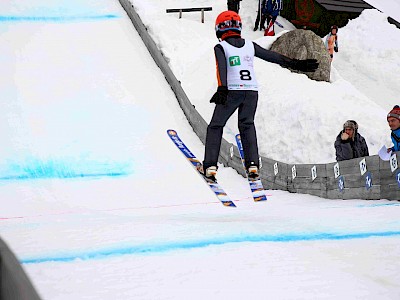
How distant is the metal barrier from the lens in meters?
1.96

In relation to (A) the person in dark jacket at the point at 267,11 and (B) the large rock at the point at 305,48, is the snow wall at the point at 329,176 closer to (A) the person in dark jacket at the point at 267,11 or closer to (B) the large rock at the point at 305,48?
(B) the large rock at the point at 305,48

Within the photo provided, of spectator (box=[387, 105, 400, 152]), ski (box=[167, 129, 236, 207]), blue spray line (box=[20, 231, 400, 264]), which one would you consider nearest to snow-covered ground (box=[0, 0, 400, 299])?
blue spray line (box=[20, 231, 400, 264])

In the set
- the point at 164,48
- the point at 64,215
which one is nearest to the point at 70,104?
the point at 164,48

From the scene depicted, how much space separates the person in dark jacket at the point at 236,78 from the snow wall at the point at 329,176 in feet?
3.40

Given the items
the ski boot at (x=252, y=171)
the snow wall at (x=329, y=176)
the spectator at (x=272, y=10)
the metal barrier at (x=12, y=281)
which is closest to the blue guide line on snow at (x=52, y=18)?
the spectator at (x=272, y=10)

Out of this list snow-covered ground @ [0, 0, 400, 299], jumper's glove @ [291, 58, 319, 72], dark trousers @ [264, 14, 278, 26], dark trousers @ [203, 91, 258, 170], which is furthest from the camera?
dark trousers @ [264, 14, 278, 26]

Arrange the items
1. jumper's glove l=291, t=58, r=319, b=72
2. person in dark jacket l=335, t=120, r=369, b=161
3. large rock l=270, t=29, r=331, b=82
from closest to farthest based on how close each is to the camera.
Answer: jumper's glove l=291, t=58, r=319, b=72, person in dark jacket l=335, t=120, r=369, b=161, large rock l=270, t=29, r=331, b=82

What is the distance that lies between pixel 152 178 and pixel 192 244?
4854mm

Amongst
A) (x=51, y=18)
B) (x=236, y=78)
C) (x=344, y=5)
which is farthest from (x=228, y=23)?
(x=344, y=5)

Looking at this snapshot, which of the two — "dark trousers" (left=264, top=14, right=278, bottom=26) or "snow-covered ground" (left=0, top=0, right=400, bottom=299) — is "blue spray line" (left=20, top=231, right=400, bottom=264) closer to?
"snow-covered ground" (left=0, top=0, right=400, bottom=299)

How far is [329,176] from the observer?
759 cm

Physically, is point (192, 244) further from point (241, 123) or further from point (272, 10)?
point (272, 10)

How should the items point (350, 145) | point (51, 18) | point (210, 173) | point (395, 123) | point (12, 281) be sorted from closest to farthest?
point (12, 281) → point (395, 123) → point (210, 173) → point (350, 145) → point (51, 18)

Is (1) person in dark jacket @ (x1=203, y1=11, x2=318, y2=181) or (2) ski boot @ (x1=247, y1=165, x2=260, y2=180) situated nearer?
(1) person in dark jacket @ (x1=203, y1=11, x2=318, y2=181)
